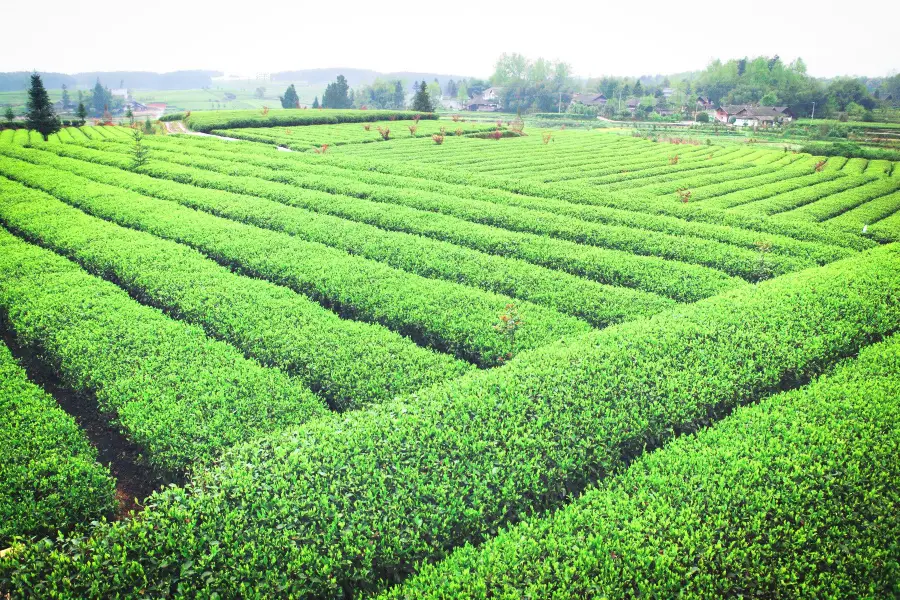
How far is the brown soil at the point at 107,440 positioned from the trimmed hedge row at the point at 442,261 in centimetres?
362

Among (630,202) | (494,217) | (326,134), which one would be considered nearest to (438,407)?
(494,217)

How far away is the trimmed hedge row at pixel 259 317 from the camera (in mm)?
8812

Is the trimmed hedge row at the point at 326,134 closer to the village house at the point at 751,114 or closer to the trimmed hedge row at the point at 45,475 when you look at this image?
the trimmed hedge row at the point at 45,475

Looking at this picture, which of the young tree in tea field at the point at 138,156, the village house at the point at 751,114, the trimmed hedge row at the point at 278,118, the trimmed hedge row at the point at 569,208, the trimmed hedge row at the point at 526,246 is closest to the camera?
the trimmed hedge row at the point at 526,246

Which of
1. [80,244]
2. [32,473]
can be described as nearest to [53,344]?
[32,473]

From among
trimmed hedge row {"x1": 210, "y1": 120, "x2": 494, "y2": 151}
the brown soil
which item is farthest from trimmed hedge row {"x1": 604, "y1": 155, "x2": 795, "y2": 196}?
Answer: the brown soil

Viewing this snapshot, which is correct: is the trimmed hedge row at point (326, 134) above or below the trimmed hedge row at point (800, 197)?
above

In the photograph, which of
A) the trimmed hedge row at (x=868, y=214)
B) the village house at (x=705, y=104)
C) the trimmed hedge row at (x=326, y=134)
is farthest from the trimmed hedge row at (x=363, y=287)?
the village house at (x=705, y=104)

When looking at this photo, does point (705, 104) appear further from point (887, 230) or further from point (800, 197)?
point (887, 230)

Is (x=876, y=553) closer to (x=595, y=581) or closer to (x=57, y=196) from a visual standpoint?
(x=595, y=581)

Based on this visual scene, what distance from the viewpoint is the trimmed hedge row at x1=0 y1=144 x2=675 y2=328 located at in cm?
1183

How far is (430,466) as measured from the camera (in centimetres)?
619

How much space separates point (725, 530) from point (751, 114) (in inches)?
3869

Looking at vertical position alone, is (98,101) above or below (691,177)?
above
